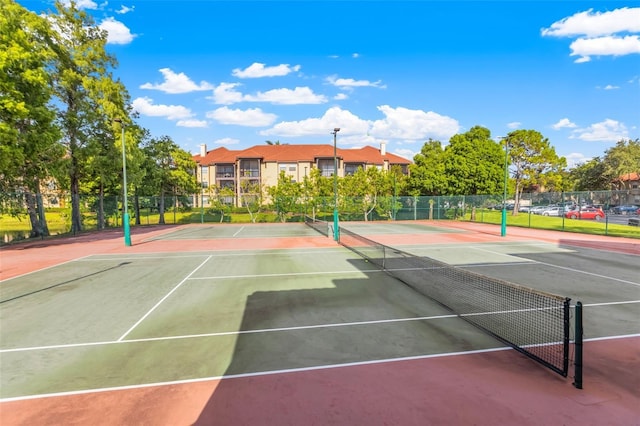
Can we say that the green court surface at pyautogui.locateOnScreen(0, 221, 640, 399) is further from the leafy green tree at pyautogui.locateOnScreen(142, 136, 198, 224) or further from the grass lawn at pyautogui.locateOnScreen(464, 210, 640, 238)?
the leafy green tree at pyautogui.locateOnScreen(142, 136, 198, 224)

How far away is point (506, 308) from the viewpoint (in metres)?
9.45

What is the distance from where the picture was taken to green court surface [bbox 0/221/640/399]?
251 inches

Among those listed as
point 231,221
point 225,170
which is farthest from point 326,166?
point 231,221

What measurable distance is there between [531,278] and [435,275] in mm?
3380

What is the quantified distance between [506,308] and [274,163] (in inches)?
2218

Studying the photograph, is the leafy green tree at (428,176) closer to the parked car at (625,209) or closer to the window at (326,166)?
the window at (326,166)

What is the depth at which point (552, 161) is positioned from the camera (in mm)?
44125

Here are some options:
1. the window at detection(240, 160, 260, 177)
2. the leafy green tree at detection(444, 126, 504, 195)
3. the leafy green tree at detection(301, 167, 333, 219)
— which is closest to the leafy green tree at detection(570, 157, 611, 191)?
the leafy green tree at detection(444, 126, 504, 195)

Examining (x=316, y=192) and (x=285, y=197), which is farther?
(x=316, y=192)

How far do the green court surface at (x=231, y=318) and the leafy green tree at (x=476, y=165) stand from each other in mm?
26968

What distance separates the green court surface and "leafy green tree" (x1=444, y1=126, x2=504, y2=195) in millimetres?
26968

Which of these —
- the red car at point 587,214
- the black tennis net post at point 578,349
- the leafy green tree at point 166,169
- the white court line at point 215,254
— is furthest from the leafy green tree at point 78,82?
the red car at point 587,214

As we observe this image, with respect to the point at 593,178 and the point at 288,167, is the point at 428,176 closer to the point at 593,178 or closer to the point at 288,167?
the point at 288,167

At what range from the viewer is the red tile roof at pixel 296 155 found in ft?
205
